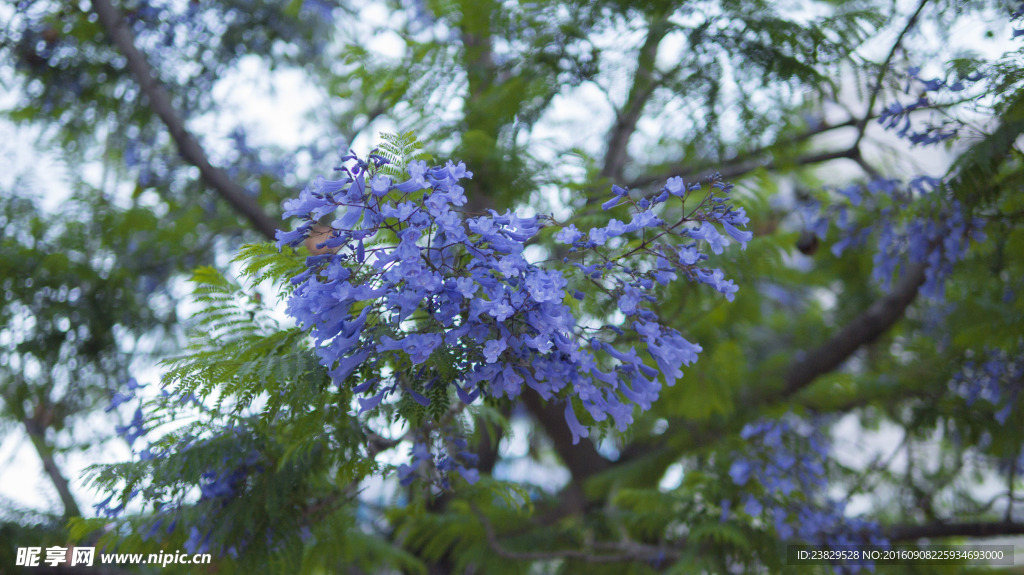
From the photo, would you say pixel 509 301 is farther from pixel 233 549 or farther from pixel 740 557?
pixel 740 557

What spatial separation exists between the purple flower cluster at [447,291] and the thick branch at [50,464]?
11.3 feet

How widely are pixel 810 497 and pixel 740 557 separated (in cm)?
80

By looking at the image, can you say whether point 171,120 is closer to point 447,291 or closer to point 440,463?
point 440,463

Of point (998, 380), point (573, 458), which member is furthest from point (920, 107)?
point (573, 458)

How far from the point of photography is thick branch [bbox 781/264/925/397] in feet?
15.2

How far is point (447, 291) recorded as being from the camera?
5.68ft

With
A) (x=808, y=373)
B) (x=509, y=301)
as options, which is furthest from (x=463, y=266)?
(x=808, y=373)

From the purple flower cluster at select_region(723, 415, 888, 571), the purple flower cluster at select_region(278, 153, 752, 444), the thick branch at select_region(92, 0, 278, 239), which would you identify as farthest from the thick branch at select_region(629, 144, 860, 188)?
the thick branch at select_region(92, 0, 278, 239)

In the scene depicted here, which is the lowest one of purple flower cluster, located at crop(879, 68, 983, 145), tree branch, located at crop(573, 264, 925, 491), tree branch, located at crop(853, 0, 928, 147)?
tree branch, located at crop(573, 264, 925, 491)

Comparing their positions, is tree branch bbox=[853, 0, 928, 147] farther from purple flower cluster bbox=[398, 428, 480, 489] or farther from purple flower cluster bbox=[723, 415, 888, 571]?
purple flower cluster bbox=[398, 428, 480, 489]

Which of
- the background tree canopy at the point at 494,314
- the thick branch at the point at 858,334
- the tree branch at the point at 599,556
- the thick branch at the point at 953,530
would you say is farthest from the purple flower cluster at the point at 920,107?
the thick branch at the point at 953,530

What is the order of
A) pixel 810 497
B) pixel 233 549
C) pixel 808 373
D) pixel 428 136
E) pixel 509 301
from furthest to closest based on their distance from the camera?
pixel 808 373 < pixel 810 497 < pixel 428 136 < pixel 233 549 < pixel 509 301

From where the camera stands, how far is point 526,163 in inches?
146

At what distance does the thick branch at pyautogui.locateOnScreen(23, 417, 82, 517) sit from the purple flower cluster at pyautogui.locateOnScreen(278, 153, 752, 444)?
345 centimetres
